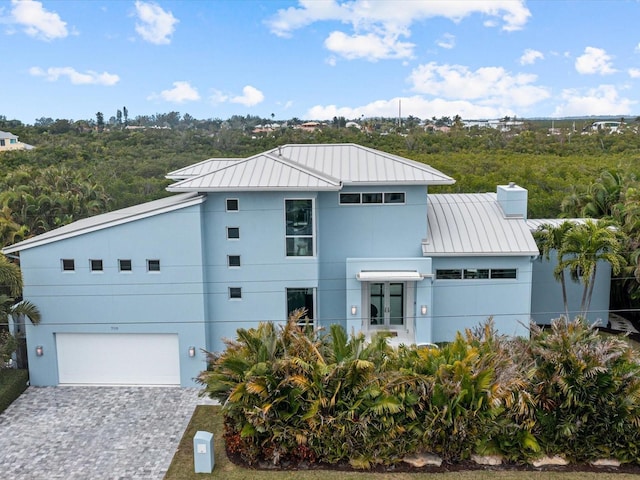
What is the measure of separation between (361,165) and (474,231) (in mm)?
4540

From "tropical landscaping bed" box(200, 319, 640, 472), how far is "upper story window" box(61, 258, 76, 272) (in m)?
6.76

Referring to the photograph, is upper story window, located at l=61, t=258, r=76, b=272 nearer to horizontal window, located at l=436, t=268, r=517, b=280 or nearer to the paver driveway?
the paver driveway

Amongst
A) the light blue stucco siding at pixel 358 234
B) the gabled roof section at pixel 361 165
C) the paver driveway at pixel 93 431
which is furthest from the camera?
the light blue stucco siding at pixel 358 234

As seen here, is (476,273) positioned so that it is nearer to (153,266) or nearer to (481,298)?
(481,298)

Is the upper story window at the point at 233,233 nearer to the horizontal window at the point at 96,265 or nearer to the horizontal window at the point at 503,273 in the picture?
the horizontal window at the point at 96,265

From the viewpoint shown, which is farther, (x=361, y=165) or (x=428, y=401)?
(x=361, y=165)

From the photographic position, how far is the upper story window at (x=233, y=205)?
63.3 ft

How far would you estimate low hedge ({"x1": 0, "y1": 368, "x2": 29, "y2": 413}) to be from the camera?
17.8 m

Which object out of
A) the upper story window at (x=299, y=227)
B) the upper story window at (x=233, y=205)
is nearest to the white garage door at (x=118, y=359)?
the upper story window at (x=233, y=205)

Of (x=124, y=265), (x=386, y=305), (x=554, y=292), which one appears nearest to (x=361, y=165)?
(x=386, y=305)

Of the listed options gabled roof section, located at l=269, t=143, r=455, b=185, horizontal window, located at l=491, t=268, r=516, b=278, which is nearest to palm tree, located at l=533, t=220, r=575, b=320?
horizontal window, located at l=491, t=268, r=516, b=278

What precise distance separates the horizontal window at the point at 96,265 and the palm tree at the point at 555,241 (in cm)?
1506

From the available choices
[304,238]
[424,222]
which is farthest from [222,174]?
[424,222]

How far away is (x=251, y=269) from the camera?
19.6 metres
